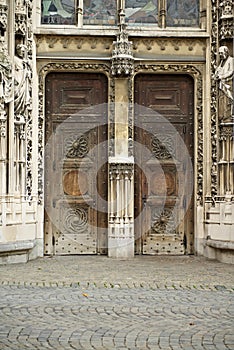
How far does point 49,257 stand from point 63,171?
1787mm

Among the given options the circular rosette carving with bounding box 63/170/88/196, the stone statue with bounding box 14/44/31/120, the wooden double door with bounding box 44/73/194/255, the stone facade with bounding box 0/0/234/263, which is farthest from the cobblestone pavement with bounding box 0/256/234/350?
the stone statue with bounding box 14/44/31/120

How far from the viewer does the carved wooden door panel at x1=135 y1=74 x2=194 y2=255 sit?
1297 centimetres

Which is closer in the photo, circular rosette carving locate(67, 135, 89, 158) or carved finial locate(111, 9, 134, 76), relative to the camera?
carved finial locate(111, 9, 134, 76)

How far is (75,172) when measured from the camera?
12.9 metres

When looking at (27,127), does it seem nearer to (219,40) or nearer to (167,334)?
(219,40)

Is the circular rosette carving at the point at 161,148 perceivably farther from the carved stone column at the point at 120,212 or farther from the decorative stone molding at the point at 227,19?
the decorative stone molding at the point at 227,19

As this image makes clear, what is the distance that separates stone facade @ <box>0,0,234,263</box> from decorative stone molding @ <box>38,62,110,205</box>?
0.07 feet

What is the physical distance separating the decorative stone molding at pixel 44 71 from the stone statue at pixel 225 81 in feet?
7.60

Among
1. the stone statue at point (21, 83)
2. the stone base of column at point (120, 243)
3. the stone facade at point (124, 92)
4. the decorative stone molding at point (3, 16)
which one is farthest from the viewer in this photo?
the stone base of column at point (120, 243)

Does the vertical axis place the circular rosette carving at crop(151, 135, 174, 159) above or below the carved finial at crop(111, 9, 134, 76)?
below

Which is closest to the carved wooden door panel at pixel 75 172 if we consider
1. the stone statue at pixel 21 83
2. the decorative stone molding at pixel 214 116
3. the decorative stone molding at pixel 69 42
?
the decorative stone molding at pixel 69 42

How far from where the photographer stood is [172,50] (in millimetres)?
13047

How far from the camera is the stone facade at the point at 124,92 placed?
12102mm

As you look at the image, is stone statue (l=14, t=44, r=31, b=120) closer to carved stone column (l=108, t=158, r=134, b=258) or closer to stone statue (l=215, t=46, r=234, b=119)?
carved stone column (l=108, t=158, r=134, b=258)
